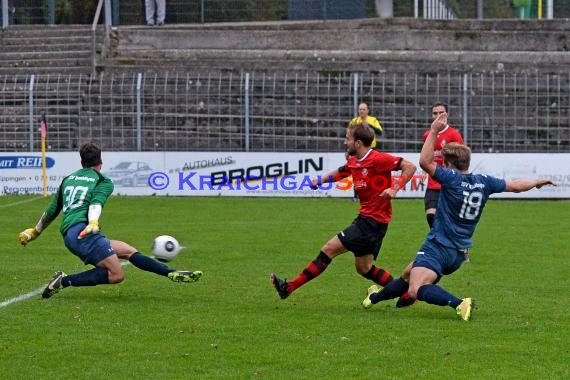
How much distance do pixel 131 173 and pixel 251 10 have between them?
9.22 meters

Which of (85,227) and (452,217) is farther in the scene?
(85,227)

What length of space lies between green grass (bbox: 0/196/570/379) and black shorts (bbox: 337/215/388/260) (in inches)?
21.9

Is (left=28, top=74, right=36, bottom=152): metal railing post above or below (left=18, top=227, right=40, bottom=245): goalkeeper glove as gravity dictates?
above

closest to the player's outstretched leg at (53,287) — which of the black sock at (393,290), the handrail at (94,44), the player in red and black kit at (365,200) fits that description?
the player in red and black kit at (365,200)

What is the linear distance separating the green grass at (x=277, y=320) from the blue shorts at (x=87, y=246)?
0.42 metres

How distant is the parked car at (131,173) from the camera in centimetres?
2564

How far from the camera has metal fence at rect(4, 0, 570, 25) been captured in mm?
32562

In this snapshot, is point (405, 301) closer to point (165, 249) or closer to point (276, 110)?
point (165, 249)

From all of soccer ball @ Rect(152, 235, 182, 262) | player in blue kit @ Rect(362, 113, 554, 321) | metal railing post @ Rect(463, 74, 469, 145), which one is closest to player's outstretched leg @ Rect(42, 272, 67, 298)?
soccer ball @ Rect(152, 235, 182, 262)

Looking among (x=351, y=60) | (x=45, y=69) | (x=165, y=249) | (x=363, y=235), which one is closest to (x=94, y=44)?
(x=45, y=69)

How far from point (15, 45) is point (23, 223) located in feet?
45.2

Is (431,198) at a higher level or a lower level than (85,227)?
lower

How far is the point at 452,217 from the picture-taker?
32.1 ft

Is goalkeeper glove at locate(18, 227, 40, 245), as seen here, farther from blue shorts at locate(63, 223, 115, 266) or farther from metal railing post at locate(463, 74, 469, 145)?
metal railing post at locate(463, 74, 469, 145)
